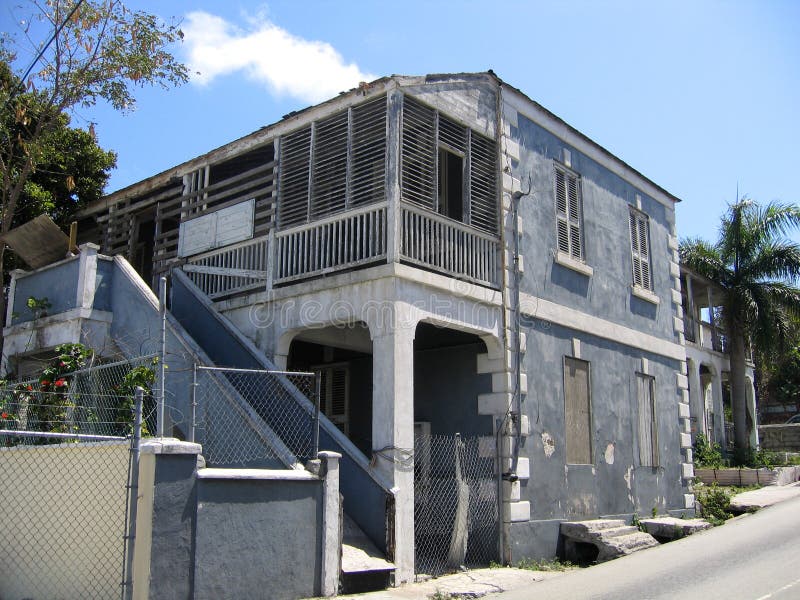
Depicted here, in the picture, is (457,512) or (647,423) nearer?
(457,512)

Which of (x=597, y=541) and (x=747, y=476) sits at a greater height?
(x=747, y=476)

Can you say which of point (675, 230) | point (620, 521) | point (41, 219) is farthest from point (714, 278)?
point (41, 219)

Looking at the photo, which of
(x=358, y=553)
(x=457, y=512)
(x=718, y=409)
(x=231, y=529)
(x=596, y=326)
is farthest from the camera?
(x=718, y=409)

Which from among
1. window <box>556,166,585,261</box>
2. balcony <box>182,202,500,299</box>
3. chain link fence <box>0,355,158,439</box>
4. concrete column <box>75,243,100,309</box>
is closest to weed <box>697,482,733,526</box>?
window <box>556,166,585,261</box>

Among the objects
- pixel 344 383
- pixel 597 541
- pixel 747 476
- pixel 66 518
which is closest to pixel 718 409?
pixel 747 476

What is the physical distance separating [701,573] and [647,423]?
590 centimetres

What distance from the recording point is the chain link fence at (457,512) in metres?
10.3

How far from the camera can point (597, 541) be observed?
11812 millimetres

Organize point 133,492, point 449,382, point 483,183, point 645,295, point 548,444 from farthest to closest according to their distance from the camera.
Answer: point 645,295
point 449,382
point 483,183
point 548,444
point 133,492

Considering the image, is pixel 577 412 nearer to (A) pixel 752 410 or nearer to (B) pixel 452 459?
(B) pixel 452 459

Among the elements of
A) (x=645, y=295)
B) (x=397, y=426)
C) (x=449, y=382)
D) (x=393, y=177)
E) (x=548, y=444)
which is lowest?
(x=548, y=444)

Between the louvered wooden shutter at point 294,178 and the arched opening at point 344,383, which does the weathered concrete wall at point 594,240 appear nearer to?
the arched opening at point 344,383

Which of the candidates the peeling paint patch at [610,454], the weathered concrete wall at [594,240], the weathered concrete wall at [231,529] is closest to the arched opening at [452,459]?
the weathered concrete wall at [594,240]

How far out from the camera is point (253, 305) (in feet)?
39.6
